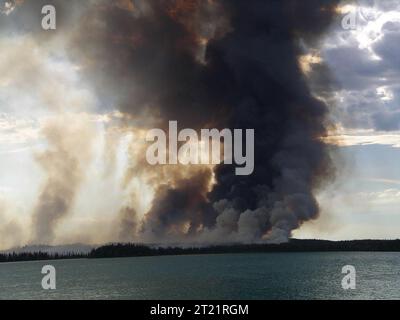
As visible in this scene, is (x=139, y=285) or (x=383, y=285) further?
(x=139, y=285)

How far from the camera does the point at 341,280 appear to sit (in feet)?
385

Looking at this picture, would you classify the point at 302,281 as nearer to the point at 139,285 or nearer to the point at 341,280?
the point at 341,280

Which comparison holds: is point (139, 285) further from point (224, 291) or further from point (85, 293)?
point (224, 291)
